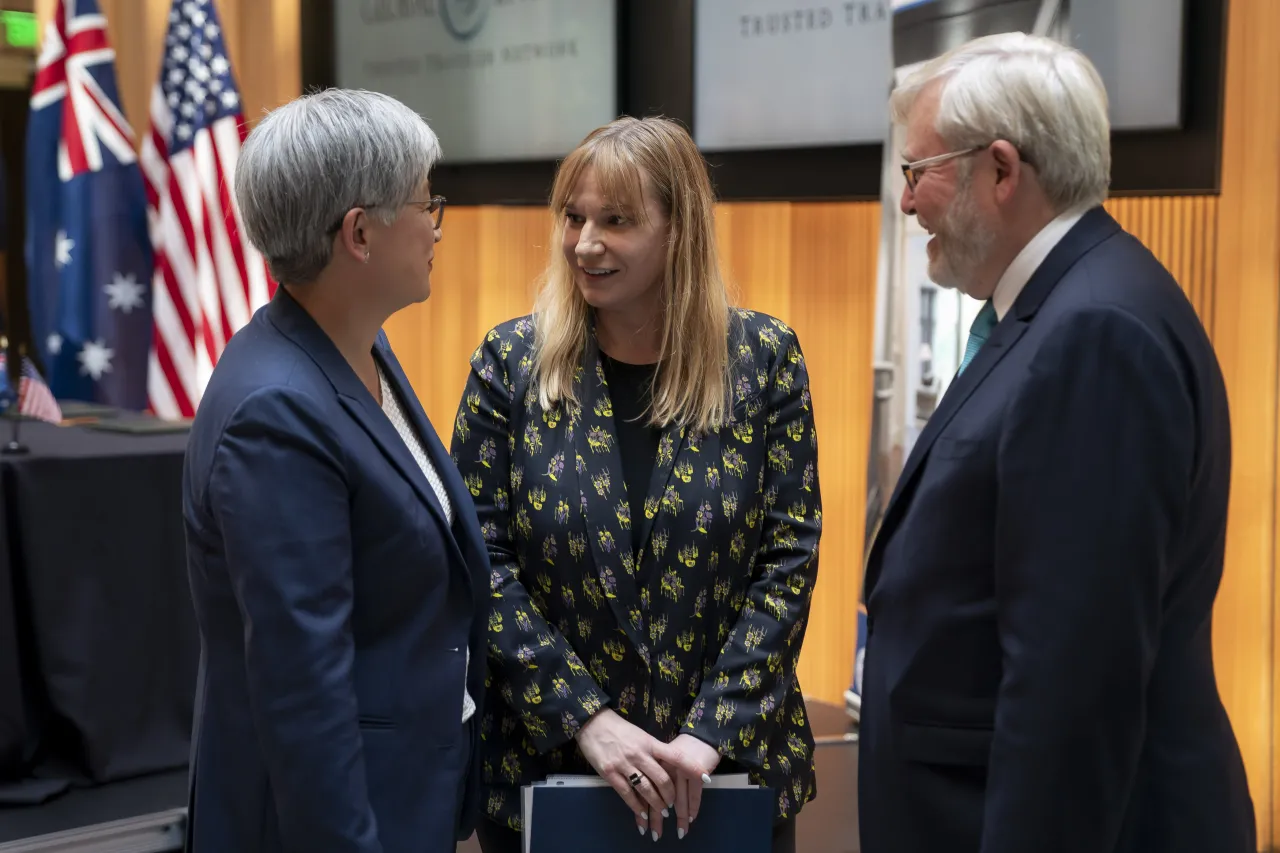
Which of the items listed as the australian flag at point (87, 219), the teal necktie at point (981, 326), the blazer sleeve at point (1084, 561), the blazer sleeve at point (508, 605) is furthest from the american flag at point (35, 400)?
the blazer sleeve at point (1084, 561)

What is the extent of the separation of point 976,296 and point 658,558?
24.5 inches

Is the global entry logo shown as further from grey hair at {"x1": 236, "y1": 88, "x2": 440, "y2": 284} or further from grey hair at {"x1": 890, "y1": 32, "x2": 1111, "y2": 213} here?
grey hair at {"x1": 890, "y1": 32, "x2": 1111, "y2": 213}

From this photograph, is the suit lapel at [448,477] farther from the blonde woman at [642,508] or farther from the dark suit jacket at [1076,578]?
the dark suit jacket at [1076,578]

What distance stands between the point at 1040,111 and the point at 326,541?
3.03 ft

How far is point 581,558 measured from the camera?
1972 mm

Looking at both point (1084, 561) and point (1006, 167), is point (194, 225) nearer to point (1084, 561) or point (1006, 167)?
point (1006, 167)

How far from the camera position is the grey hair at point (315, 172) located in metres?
1.57

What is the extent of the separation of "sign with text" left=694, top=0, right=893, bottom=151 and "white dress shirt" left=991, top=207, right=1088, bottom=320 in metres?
2.31

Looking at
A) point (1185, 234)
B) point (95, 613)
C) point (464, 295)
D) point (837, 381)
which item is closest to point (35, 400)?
point (95, 613)

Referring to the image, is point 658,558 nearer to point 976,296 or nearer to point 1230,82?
point 976,296

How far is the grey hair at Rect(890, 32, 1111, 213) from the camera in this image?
57.7 inches

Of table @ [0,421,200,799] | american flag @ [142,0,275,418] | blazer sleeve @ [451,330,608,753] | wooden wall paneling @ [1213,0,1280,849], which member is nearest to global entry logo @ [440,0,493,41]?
american flag @ [142,0,275,418]

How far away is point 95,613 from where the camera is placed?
10.3ft

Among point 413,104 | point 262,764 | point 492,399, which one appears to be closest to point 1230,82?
point 492,399
